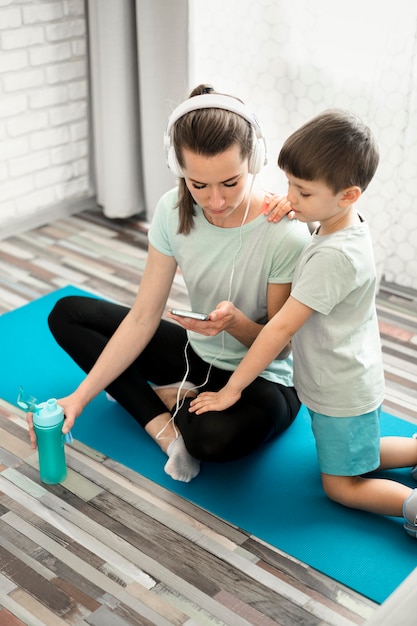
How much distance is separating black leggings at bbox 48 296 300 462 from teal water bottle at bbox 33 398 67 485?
0.66 feet

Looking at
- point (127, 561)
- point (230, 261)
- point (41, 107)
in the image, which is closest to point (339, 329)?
point (230, 261)

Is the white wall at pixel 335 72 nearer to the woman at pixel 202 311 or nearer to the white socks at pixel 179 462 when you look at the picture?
the woman at pixel 202 311

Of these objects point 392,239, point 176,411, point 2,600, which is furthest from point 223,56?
point 2,600

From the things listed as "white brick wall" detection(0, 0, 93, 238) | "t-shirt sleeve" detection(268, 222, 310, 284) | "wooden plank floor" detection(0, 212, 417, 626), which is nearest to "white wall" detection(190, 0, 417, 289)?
"white brick wall" detection(0, 0, 93, 238)

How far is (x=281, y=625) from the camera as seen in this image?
1.32 m

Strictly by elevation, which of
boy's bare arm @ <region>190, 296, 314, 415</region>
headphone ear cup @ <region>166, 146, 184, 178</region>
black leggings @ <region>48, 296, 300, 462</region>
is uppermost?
headphone ear cup @ <region>166, 146, 184, 178</region>

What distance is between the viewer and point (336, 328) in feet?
4.65

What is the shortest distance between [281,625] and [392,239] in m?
1.37

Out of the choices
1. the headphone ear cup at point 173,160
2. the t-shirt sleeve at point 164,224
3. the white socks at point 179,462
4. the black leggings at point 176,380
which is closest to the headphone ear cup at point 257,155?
the headphone ear cup at point 173,160

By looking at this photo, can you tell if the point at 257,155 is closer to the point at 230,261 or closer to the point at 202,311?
the point at 230,261

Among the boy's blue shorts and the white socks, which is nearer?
the boy's blue shorts

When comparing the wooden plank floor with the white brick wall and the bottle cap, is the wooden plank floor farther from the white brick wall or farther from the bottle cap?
the white brick wall

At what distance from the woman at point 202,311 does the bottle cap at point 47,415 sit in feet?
0.14

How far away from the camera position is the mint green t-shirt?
60.5 inches
